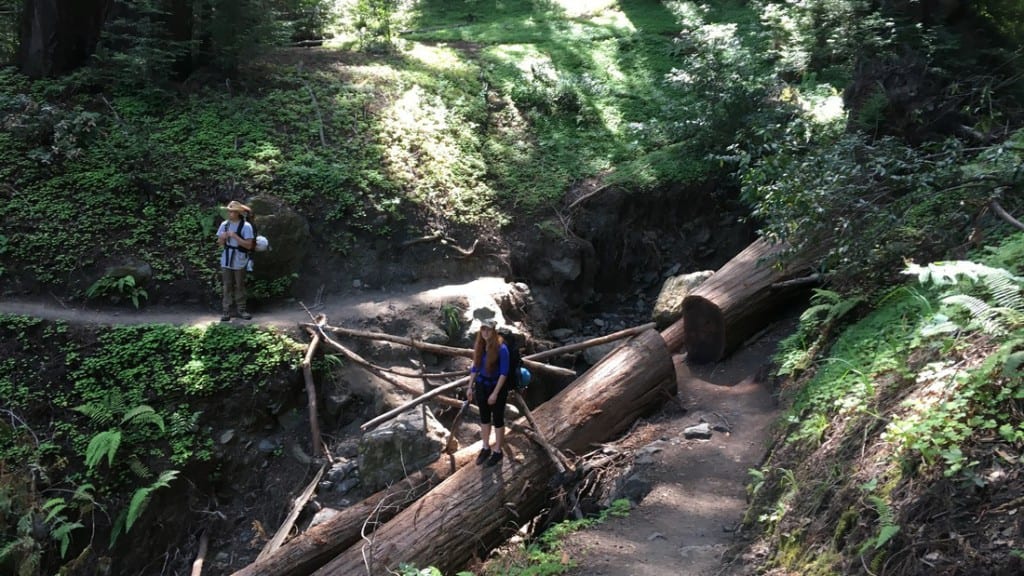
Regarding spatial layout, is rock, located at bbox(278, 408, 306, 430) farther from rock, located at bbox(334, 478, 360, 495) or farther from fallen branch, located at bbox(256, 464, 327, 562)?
rock, located at bbox(334, 478, 360, 495)

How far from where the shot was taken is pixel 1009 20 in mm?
10242

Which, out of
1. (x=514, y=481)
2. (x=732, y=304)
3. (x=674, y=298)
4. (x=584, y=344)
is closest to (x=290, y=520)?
(x=514, y=481)

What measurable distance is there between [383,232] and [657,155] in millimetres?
6482

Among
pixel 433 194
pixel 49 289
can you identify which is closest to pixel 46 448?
pixel 49 289

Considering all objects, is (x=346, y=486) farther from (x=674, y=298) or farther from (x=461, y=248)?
(x=674, y=298)

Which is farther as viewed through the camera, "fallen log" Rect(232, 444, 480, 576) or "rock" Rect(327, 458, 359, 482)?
"rock" Rect(327, 458, 359, 482)

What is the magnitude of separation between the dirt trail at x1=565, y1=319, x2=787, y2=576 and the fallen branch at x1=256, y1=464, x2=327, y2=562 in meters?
3.60

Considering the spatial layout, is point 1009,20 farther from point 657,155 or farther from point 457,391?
point 457,391

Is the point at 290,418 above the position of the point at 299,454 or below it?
above

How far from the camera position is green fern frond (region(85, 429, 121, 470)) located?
27.7ft

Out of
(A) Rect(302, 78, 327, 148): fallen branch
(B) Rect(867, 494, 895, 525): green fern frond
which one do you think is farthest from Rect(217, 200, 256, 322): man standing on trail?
(B) Rect(867, 494, 895, 525): green fern frond

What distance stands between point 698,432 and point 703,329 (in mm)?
2513

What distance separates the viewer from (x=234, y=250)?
1054cm

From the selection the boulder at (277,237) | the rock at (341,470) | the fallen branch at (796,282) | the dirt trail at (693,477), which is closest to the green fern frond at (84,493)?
the rock at (341,470)
